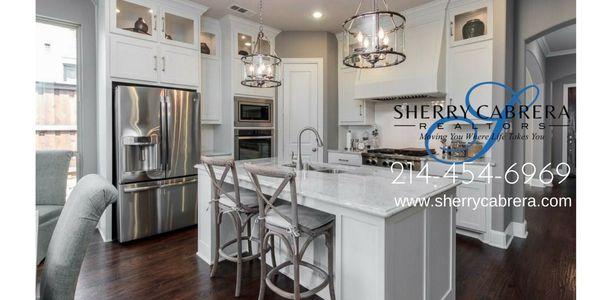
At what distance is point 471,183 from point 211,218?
2.71 m

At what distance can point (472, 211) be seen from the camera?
11.2 feet

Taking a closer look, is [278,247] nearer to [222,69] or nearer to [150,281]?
[150,281]

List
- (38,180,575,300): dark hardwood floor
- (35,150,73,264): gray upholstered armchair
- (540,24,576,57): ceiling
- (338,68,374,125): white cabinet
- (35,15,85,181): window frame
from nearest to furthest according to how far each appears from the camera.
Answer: (38,180,575,300): dark hardwood floor < (35,150,73,264): gray upholstered armchair < (35,15,85,181): window frame < (338,68,374,125): white cabinet < (540,24,576,57): ceiling

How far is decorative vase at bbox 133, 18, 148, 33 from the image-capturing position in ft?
11.5

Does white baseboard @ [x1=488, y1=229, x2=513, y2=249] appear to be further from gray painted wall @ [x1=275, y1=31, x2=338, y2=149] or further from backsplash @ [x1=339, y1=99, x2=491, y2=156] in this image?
gray painted wall @ [x1=275, y1=31, x2=338, y2=149]

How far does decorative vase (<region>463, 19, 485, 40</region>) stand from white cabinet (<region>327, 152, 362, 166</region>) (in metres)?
1.96

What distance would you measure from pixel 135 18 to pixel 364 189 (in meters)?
3.28

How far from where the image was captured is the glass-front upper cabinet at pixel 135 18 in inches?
132

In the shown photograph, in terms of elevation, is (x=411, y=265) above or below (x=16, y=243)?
below

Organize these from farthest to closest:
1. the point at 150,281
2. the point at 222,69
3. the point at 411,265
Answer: the point at 222,69 < the point at 150,281 < the point at 411,265

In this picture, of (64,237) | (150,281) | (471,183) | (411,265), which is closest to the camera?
(64,237)

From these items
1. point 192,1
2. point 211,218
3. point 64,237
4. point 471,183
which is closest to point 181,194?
point 211,218

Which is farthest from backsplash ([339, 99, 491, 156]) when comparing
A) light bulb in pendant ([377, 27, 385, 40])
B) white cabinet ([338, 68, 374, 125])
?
light bulb in pendant ([377, 27, 385, 40])

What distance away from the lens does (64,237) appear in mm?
1111
